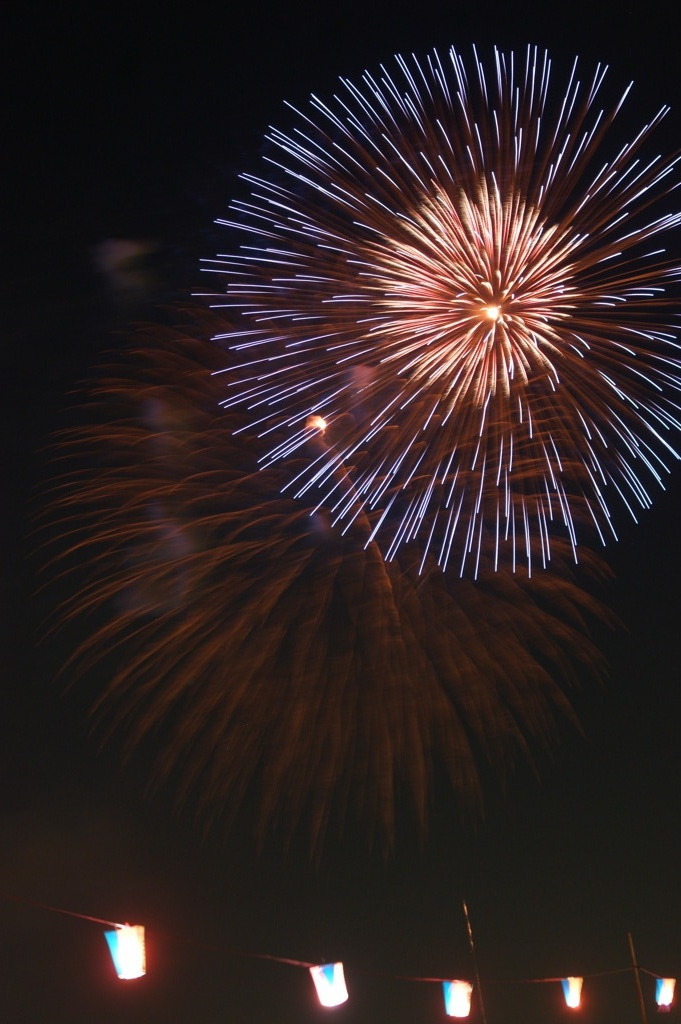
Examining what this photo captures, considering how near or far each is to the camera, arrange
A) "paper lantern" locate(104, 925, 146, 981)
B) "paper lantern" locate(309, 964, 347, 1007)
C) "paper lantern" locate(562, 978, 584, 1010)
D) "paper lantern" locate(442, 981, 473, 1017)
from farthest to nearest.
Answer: "paper lantern" locate(562, 978, 584, 1010), "paper lantern" locate(442, 981, 473, 1017), "paper lantern" locate(309, 964, 347, 1007), "paper lantern" locate(104, 925, 146, 981)

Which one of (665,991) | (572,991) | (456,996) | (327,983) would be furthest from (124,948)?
(665,991)

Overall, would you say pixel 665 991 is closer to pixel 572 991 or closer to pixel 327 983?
pixel 572 991

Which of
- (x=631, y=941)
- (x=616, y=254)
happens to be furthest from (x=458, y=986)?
(x=616, y=254)

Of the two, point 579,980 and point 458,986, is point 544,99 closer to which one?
point 458,986

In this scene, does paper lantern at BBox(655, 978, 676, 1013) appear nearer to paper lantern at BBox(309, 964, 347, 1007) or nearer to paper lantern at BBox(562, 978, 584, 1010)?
paper lantern at BBox(562, 978, 584, 1010)

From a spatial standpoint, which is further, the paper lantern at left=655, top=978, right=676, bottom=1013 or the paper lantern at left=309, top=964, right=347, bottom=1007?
the paper lantern at left=655, top=978, right=676, bottom=1013

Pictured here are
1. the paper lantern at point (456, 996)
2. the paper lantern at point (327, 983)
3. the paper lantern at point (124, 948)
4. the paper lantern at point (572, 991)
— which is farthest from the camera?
the paper lantern at point (572, 991)

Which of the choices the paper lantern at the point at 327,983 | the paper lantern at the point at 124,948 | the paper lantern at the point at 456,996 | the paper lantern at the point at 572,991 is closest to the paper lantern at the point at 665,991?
the paper lantern at the point at 572,991

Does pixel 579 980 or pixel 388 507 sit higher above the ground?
pixel 388 507

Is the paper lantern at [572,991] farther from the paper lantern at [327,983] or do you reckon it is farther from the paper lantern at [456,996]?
the paper lantern at [327,983]

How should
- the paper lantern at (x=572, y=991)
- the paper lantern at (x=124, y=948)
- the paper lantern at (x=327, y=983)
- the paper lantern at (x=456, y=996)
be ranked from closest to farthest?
the paper lantern at (x=124, y=948), the paper lantern at (x=327, y=983), the paper lantern at (x=456, y=996), the paper lantern at (x=572, y=991)

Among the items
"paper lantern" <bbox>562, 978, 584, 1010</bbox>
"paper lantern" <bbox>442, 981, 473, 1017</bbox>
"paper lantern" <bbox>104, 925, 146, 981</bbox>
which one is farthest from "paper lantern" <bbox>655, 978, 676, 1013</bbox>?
"paper lantern" <bbox>104, 925, 146, 981</bbox>
